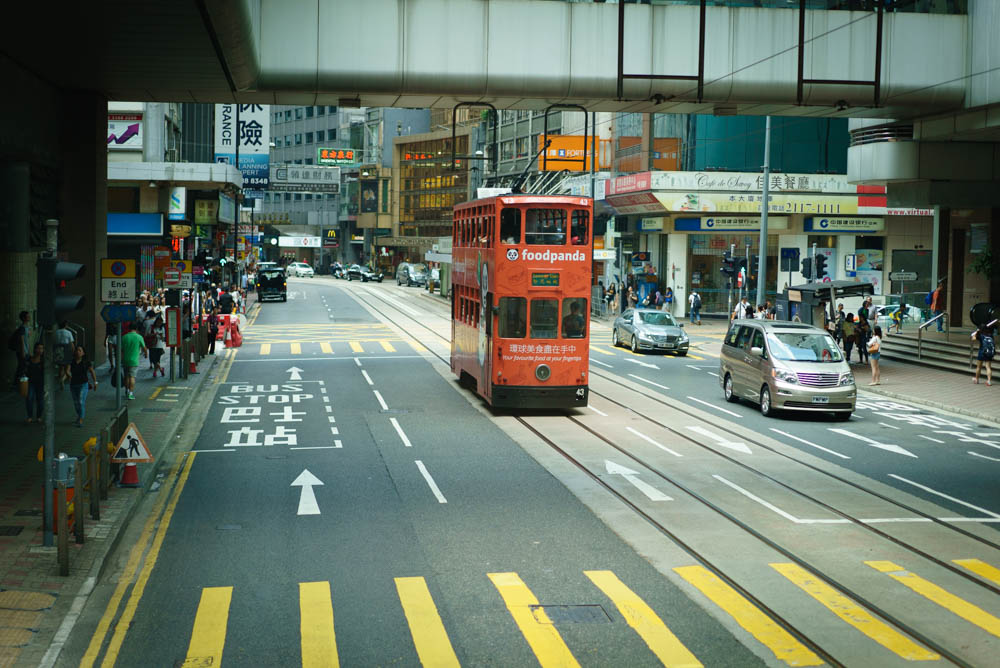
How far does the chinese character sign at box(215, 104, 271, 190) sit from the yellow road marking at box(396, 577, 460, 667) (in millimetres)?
44520

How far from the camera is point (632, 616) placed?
32.4 feet

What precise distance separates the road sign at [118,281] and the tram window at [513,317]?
23.6ft

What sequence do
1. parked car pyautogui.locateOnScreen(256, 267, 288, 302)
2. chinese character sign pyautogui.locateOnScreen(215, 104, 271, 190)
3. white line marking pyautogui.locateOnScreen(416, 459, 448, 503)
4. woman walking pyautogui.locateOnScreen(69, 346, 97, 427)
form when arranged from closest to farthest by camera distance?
white line marking pyautogui.locateOnScreen(416, 459, 448, 503) → woman walking pyautogui.locateOnScreen(69, 346, 97, 427) → chinese character sign pyautogui.locateOnScreen(215, 104, 271, 190) → parked car pyautogui.locateOnScreen(256, 267, 288, 302)

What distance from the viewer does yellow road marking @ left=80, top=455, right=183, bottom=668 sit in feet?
29.5

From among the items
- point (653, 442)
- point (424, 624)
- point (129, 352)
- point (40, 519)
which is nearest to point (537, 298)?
point (653, 442)

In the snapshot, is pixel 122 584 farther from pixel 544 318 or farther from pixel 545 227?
pixel 545 227

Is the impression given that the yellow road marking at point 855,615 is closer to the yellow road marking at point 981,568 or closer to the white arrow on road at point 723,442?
the yellow road marking at point 981,568

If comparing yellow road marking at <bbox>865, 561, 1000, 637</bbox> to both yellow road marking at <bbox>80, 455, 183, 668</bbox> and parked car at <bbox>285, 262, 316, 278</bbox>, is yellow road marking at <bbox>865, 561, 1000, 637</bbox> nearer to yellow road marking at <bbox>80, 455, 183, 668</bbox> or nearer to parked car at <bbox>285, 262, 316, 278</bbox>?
yellow road marking at <bbox>80, 455, 183, 668</bbox>

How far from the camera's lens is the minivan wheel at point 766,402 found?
2350 centimetres

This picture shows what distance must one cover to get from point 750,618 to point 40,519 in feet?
28.1

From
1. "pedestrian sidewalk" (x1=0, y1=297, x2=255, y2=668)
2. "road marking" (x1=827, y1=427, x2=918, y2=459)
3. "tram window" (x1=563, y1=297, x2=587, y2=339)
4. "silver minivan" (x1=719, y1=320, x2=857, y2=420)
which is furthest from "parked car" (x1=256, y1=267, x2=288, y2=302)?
"road marking" (x1=827, y1=427, x2=918, y2=459)

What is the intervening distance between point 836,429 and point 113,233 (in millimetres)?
31715

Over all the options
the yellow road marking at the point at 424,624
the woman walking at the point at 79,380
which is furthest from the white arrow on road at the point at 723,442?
the woman walking at the point at 79,380

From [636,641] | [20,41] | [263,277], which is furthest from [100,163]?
[263,277]
